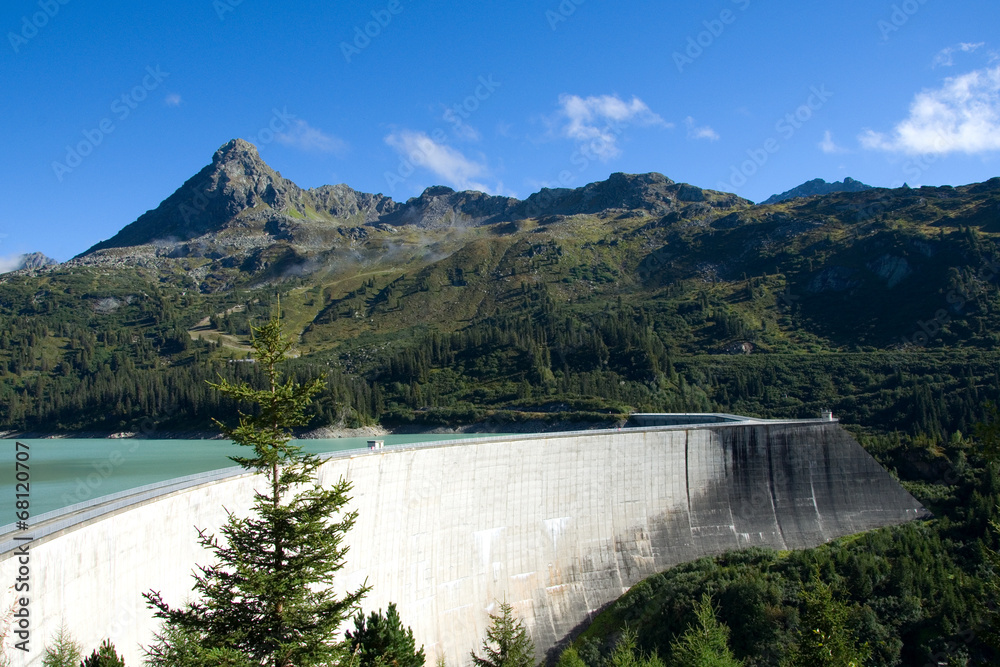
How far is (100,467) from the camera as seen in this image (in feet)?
190

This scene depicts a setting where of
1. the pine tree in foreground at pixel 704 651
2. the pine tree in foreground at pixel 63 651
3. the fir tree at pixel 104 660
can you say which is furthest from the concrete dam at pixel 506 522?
the pine tree in foreground at pixel 704 651

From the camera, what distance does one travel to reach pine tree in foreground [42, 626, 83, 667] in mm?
11784

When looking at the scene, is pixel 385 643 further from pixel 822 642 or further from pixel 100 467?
pixel 100 467

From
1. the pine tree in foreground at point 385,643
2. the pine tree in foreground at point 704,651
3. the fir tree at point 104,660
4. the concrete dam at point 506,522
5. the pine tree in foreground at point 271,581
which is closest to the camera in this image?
the pine tree in foreground at point 271,581

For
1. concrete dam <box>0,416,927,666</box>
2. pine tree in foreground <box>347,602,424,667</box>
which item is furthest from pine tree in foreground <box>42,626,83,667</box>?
pine tree in foreground <box>347,602,424,667</box>

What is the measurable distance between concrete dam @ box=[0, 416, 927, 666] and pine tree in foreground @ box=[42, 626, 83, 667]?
19 cm

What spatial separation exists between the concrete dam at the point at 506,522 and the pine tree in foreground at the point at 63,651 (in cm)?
19

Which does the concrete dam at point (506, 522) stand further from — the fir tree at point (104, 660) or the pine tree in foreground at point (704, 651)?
the pine tree in foreground at point (704, 651)

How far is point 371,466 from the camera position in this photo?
23.7 meters

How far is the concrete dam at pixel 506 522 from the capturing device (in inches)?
564

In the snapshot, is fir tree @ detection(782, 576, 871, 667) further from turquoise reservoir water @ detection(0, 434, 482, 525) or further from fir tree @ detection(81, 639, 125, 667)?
turquoise reservoir water @ detection(0, 434, 482, 525)

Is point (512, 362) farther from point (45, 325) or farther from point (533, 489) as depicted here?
point (45, 325)
